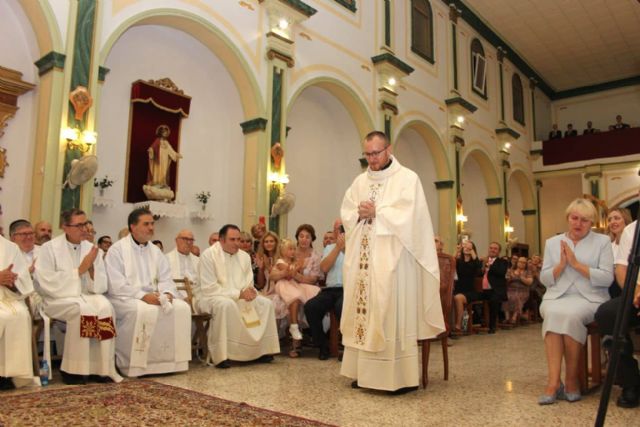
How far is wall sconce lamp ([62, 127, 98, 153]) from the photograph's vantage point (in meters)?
6.50

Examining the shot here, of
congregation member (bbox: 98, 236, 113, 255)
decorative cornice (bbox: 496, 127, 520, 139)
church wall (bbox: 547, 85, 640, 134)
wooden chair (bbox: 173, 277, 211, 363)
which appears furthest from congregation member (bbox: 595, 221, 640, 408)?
church wall (bbox: 547, 85, 640, 134)

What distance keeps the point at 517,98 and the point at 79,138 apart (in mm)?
15862

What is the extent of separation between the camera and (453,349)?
6410mm

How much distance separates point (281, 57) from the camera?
912cm

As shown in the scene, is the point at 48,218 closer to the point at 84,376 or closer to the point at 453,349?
the point at 84,376

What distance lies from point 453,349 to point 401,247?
2.94 metres

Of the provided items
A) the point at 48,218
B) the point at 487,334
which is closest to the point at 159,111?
the point at 48,218

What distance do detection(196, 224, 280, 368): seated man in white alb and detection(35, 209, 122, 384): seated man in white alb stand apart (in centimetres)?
105

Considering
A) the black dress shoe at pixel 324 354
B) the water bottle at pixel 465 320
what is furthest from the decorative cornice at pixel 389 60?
the black dress shoe at pixel 324 354

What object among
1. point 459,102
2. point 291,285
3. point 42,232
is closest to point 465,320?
point 291,285

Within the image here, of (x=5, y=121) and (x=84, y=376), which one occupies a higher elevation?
Answer: (x=5, y=121)

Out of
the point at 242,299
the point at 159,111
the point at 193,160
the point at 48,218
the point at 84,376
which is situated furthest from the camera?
the point at 193,160

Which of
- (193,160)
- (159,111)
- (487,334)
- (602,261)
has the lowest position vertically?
(487,334)

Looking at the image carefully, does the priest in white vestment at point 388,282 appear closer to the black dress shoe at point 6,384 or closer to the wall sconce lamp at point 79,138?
the black dress shoe at point 6,384
